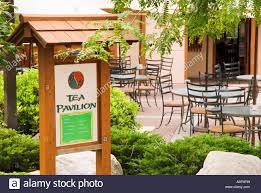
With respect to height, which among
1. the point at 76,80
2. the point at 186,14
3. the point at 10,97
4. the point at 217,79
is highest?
the point at 186,14

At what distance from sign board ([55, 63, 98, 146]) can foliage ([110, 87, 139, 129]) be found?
3.04 meters

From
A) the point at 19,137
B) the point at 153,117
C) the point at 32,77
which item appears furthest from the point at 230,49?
the point at 19,137

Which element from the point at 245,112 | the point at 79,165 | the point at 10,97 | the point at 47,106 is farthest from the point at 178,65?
the point at 47,106

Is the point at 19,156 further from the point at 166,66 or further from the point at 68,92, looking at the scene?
the point at 166,66

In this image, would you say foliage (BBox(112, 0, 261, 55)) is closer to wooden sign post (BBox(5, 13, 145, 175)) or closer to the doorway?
wooden sign post (BBox(5, 13, 145, 175))

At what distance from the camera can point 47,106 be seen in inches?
253

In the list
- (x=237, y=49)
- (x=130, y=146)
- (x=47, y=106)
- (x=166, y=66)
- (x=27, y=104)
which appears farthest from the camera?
(x=237, y=49)

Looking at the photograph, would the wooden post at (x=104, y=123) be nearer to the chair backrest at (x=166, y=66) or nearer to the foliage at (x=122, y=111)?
the foliage at (x=122, y=111)

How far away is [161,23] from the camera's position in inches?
→ 227

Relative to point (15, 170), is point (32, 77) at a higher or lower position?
higher

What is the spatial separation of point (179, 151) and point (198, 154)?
0.25 meters

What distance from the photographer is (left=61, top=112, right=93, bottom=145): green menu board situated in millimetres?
6539

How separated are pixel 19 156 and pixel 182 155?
1866 millimetres

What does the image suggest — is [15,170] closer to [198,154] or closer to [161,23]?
[198,154]
